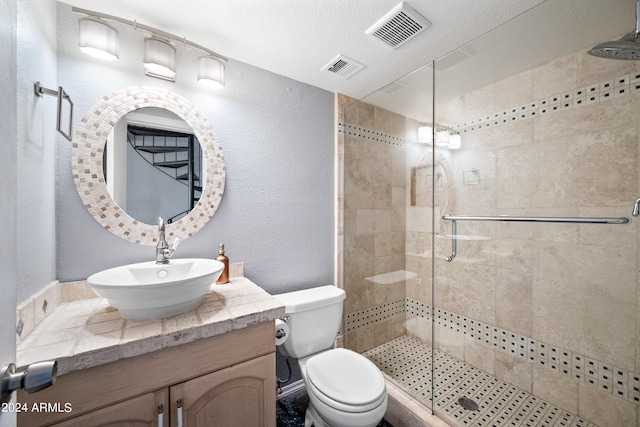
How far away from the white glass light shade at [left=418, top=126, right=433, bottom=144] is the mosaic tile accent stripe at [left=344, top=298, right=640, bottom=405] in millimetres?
1222

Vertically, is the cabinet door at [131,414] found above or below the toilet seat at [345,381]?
above

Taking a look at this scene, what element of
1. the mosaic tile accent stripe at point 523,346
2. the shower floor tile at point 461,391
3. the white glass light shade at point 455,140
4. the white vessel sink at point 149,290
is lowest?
the shower floor tile at point 461,391

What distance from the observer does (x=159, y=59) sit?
130 centimetres

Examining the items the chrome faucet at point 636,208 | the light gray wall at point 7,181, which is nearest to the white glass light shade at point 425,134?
the chrome faucet at point 636,208

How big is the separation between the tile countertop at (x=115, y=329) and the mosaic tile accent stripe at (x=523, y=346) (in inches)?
45.3

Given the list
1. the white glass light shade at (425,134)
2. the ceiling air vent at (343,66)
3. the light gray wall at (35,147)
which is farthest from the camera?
the white glass light shade at (425,134)

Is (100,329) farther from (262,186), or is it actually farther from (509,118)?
(509,118)

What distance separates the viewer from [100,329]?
3.06ft

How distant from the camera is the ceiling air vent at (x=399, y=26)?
4.06 ft

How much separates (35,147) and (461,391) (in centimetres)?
256

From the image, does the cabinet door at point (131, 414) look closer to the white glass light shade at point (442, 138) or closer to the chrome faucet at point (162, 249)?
the chrome faucet at point (162, 249)

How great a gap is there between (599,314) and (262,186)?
80.8 inches

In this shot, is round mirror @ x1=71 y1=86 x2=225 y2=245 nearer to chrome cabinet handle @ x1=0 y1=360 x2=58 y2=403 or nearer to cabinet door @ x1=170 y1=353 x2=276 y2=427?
cabinet door @ x1=170 y1=353 x2=276 y2=427

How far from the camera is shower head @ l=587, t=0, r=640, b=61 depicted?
1142 mm
